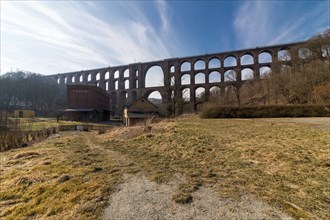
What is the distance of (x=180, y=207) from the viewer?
9.45 feet

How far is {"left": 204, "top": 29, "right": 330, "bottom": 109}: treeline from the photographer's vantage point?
2270 cm

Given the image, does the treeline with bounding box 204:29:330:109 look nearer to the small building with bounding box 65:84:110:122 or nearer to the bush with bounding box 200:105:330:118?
the bush with bounding box 200:105:330:118

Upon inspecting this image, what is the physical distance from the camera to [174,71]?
54031 millimetres

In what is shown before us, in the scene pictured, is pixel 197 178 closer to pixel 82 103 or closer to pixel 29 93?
pixel 82 103

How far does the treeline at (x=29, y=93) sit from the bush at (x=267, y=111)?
59448 mm

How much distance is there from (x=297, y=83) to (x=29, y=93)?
237 ft

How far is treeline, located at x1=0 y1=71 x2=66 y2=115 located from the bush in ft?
195

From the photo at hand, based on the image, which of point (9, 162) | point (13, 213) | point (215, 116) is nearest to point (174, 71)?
point (215, 116)

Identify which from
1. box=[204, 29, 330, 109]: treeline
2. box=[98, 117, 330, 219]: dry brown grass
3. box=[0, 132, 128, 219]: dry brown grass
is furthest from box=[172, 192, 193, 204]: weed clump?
box=[204, 29, 330, 109]: treeline

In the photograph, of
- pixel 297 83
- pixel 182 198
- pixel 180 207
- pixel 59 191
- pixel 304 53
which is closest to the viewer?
pixel 180 207

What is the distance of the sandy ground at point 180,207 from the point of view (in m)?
2.59

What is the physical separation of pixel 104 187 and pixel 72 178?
1250 mm

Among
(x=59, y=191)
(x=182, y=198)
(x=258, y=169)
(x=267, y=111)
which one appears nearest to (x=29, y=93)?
(x=267, y=111)

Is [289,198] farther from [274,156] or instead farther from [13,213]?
[13,213]
